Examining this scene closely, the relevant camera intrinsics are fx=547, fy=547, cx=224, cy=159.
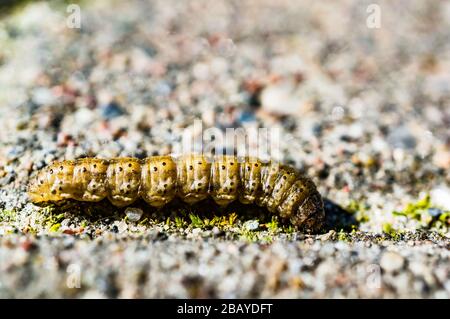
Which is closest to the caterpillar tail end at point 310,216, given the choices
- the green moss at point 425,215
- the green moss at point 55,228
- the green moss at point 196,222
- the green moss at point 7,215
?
the green moss at point 196,222

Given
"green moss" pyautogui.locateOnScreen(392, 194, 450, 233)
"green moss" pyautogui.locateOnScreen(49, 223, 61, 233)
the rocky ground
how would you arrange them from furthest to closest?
"green moss" pyautogui.locateOnScreen(392, 194, 450, 233)
"green moss" pyautogui.locateOnScreen(49, 223, 61, 233)
the rocky ground

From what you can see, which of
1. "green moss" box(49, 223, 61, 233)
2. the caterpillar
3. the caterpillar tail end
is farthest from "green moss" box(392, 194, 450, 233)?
"green moss" box(49, 223, 61, 233)

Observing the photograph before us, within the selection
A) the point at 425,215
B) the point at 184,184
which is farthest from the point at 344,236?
the point at 184,184

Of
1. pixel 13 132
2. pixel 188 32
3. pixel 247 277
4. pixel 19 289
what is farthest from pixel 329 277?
A: pixel 188 32

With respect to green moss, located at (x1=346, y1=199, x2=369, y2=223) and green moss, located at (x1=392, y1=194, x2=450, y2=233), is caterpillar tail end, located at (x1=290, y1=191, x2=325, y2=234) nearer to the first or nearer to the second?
green moss, located at (x1=346, y1=199, x2=369, y2=223)

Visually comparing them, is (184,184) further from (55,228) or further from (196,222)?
(55,228)

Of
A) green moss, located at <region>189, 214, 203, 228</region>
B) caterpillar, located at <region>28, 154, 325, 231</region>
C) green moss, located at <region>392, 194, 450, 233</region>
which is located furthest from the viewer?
green moss, located at <region>392, 194, 450, 233</region>
